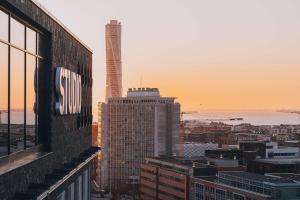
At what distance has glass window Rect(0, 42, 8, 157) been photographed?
23.8m

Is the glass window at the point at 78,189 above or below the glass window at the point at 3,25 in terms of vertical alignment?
below

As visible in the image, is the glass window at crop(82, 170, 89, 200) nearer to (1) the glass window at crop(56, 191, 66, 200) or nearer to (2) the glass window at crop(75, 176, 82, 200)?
(2) the glass window at crop(75, 176, 82, 200)

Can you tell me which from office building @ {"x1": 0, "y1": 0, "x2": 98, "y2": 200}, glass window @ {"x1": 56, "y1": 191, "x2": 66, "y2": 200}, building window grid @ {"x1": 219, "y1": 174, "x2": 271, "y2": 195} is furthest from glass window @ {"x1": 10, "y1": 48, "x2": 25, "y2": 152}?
building window grid @ {"x1": 219, "y1": 174, "x2": 271, "y2": 195}

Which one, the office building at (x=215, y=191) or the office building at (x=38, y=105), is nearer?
the office building at (x=38, y=105)

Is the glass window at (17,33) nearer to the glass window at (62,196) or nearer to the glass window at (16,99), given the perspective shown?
the glass window at (16,99)

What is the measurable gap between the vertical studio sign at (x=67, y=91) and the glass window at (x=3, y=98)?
8898 millimetres

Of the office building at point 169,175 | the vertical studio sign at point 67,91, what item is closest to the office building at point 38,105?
the vertical studio sign at point 67,91

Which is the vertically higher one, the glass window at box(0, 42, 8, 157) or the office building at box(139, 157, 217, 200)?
the glass window at box(0, 42, 8, 157)

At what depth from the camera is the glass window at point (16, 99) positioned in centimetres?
2559

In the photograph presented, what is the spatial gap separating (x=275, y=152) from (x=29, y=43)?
→ 16343cm

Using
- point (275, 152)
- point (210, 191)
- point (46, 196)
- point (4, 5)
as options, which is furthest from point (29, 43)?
point (275, 152)

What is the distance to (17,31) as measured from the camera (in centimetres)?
2661

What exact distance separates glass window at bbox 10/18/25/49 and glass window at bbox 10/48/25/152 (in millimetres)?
378

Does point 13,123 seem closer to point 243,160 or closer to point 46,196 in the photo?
point 46,196
